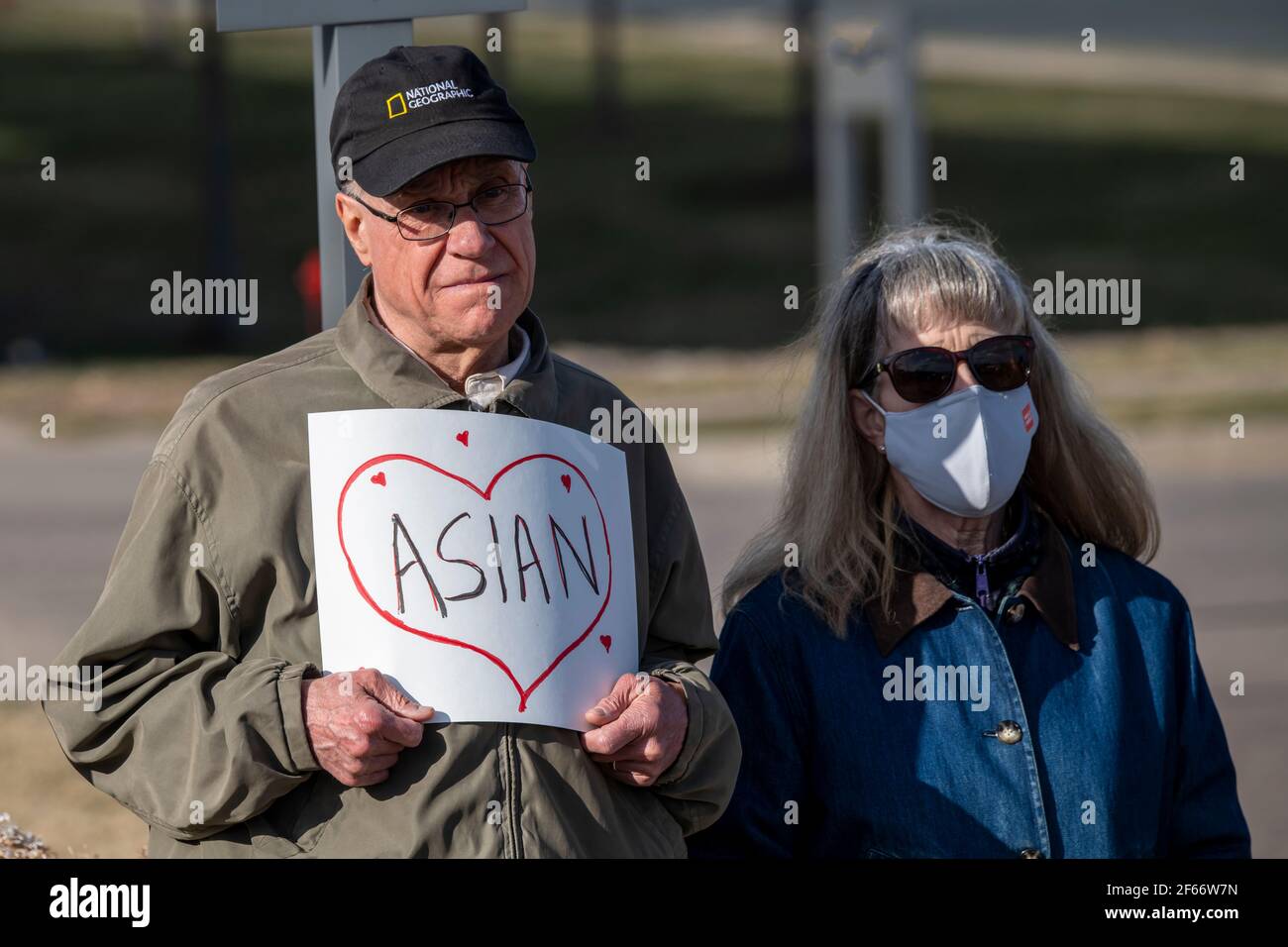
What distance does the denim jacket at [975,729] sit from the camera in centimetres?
327

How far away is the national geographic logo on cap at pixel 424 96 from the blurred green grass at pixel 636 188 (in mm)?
24082

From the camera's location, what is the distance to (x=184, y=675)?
2746mm

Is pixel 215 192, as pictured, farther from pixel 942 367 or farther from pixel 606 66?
pixel 942 367

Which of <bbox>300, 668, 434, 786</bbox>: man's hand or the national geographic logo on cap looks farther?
the national geographic logo on cap

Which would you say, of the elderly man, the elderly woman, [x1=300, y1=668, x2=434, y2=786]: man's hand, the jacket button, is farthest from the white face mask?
[x1=300, y1=668, x2=434, y2=786]: man's hand

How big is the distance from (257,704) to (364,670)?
0.56 ft

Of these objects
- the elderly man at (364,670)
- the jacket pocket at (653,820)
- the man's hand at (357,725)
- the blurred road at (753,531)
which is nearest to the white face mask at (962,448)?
the elderly man at (364,670)

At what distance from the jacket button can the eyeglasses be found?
132cm

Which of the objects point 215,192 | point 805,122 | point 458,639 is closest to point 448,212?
point 458,639

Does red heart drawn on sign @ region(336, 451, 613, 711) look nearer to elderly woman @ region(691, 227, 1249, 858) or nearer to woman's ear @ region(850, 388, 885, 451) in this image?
elderly woman @ region(691, 227, 1249, 858)

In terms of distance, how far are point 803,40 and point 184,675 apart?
119 ft

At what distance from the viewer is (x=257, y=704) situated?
8.77 feet

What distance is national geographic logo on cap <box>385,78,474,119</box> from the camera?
289 cm

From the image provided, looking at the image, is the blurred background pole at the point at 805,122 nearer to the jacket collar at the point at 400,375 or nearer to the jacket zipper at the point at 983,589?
the jacket zipper at the point at 983,589
